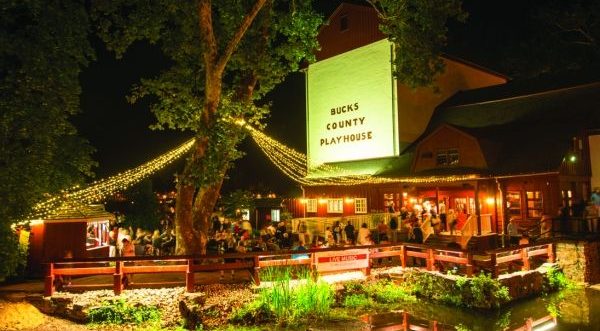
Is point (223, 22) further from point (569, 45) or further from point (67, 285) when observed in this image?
point (569, 45)

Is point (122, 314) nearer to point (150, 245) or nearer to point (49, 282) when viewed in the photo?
point (49, 282)

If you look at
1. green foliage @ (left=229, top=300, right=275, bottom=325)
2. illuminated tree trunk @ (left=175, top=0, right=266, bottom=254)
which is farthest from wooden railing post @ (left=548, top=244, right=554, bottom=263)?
illuminated tree trunk @ (left=175, top=0, right=266, bottom=254)

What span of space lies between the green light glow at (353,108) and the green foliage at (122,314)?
16.4 meters

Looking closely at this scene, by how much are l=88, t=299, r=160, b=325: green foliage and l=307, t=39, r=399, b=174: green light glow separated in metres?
16.4

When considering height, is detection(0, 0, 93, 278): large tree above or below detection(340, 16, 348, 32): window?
below

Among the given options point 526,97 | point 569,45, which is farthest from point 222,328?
point 569,45

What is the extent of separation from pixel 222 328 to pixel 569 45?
34.0 meters

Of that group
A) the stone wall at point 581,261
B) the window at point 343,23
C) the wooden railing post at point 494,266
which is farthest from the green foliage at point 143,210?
the stone wall at point 581,261

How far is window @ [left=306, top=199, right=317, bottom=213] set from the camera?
29.9 meters

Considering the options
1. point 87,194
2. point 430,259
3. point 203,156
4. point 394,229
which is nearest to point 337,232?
point 394,229

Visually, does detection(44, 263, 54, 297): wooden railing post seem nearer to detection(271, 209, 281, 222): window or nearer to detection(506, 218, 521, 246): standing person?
detection(506, 218, 521, 246): standing person

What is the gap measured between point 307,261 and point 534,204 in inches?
465

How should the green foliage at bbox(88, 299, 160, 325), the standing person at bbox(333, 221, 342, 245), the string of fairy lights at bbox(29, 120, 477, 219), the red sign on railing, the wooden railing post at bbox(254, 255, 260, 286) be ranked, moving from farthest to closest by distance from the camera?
the standing person at bbox(333, 221, 342, 245) < the string of fairy lights at bbox(29, 120, 477, 219) < the red sign on railing < the wooden railing post at bbox(254, 255, 260, 286) < the green foliage at bbox(88, 299, 160, 325)

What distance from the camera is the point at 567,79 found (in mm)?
23328
